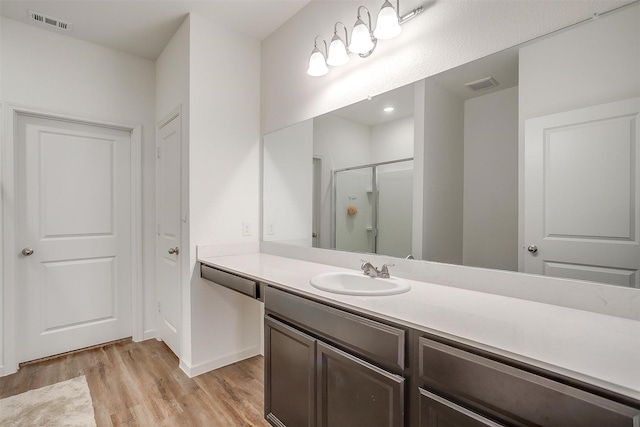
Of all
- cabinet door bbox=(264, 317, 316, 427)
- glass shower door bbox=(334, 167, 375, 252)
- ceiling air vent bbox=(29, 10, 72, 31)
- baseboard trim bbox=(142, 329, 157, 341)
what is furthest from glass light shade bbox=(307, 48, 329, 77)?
baseboard trim bbox=(142, 329, 157, 341)

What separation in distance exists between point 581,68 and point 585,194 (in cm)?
44

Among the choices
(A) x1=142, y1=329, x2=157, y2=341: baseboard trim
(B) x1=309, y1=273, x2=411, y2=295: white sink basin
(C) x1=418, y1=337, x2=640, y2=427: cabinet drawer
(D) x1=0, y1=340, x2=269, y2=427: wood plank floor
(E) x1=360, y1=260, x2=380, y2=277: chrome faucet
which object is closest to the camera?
Result: (C) x1=418, y1=337, x2=640, y2=427: cabinet drawer

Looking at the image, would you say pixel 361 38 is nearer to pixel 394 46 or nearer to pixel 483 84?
pixel 394 46

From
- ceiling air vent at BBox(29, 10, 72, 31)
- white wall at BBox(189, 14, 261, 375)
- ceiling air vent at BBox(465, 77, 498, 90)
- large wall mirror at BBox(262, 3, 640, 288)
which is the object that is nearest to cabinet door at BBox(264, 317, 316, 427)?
large wall mirror at BBox(262, 3, 640, 288)

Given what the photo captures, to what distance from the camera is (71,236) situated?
8.65 ft

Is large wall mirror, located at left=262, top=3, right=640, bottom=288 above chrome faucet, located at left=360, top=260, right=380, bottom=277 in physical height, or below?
above

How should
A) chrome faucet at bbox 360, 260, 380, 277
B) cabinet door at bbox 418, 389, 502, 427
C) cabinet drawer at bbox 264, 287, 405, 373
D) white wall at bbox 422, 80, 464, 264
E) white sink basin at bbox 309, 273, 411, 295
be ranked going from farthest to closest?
1. chrome faucet at bbox 360, 260, 380, 277
2. white wall at bbox 422, 80, 464, 264
3. white sink basin at bbox 309, 273, 411, 295
4. cabinet drawer at bbox 264, 287, 405, 373
5. cabinet door at bbox 418, 389, 502, 427

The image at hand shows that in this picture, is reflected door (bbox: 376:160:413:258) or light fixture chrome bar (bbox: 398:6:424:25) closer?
light fixture chrome bar (bbox: 398:6:424:25)

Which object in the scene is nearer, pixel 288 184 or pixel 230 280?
pixel 230 280

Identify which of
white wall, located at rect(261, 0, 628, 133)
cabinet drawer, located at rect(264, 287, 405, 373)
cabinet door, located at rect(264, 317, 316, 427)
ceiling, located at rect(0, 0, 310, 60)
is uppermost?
ceiling, located at rect(0, 0, 310, 60)

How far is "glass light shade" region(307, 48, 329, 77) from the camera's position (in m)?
1.97

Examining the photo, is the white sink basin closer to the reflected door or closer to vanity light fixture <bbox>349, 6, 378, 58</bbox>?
the reflected door

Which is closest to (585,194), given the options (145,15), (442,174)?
(442,174)

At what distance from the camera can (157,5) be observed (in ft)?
7.10
